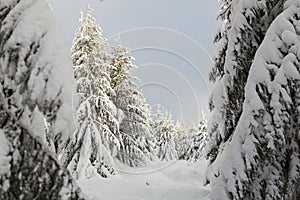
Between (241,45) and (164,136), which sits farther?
(164,136)

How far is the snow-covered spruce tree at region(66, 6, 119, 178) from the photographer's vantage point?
12852 mm

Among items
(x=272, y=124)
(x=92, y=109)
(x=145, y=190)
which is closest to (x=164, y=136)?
(x=92, y=109)

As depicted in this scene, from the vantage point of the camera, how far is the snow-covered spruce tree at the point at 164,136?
29177 millimetres

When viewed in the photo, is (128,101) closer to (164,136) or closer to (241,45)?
(241,45)

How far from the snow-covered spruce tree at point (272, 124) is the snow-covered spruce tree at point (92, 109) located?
9013 mm

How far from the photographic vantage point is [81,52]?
14188 millimetres

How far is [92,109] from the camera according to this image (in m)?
13.9

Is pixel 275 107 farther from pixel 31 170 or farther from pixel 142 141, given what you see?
pixel 142 141

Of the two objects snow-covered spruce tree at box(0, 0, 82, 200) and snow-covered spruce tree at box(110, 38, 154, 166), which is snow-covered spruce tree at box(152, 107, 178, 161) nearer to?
snow-covered spruce tree at box(110, 38, 154, 166)

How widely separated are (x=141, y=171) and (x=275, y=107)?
1127 cm

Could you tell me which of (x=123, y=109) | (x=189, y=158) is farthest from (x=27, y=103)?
(x=189, y=158)

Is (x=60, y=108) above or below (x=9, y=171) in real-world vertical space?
above

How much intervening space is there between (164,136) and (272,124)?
2675cm

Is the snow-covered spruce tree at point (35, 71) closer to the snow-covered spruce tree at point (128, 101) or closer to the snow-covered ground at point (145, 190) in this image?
the snow-covered ground at point (145, 190)
